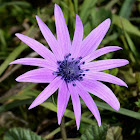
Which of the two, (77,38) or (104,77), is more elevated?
(77,38)

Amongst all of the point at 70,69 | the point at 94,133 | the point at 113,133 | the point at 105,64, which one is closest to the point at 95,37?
the point at 105,64

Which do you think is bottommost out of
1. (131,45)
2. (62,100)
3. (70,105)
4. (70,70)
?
(70,105)

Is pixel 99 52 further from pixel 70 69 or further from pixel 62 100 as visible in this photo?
pixel 62 100

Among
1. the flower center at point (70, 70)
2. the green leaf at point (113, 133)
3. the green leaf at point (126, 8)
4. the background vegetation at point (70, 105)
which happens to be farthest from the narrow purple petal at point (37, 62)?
the green leaf at point (126, 8)

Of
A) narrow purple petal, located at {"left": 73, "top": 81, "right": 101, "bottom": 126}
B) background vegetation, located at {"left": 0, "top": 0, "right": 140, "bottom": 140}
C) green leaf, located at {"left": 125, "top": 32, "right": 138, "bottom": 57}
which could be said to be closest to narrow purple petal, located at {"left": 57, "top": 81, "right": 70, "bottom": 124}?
narrow purple petal, located at {"left": 73, "top": 81, "right": 101, "bottom": 126}

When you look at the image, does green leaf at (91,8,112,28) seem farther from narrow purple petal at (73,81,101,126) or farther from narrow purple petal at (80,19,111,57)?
narrow purple petal at (73,81,101,126)

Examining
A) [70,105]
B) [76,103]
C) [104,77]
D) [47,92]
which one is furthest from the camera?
[70,105]
